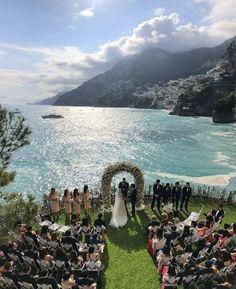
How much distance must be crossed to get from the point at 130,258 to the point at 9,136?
867cm

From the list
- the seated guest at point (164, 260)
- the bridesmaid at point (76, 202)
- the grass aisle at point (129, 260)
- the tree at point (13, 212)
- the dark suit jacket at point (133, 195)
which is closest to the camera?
the tree at point (13, 212)

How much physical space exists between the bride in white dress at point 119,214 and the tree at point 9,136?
9096 mm

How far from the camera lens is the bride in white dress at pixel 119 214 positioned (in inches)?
902

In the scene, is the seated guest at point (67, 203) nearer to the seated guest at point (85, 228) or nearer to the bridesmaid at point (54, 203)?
the bridesmaid at point (54, 203)

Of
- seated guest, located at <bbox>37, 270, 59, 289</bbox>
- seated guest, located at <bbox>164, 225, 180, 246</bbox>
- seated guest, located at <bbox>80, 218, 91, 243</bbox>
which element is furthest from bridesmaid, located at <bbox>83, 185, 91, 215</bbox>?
seated guest, located at <bbox>37, 270, 59, 289</bbox>

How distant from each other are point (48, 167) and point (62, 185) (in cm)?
1510

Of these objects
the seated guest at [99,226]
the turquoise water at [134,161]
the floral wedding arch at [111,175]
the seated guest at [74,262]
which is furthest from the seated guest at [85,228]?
the turquoise water at [134,161]

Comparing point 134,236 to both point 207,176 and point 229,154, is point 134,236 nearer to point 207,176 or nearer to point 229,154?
point 207,176

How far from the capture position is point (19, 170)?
59594mm

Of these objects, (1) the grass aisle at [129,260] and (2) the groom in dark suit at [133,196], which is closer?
(1) the grass aisle at [129,260]

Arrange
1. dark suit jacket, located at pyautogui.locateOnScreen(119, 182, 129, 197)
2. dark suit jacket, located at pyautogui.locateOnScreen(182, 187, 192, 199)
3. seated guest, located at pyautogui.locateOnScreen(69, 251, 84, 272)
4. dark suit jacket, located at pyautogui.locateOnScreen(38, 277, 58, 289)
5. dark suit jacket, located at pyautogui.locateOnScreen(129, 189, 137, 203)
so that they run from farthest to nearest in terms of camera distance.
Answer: dark suit jacket, located at pyautogui.locateOnScreen(182, 187, 192, 199) < dark suit jacket, located at pyautogui.locateOnScreen(119, 182, 129, 197) < dark suit jacket, located at pyautogui.locateOnScreen(129, 189, 137, 203) < seated guest, located at pyautogui.locateOnScreen(69, 251, 84, 272) < dark suit jacket, located at pyautogui.locateOnScreen(38, 277, 58, 289)

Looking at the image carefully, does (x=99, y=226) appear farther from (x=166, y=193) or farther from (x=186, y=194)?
(x=186, y=194)

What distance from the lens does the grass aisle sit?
16.5 m

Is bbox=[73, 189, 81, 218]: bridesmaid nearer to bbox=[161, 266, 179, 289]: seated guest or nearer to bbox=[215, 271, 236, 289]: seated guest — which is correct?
bbox=[161, 266, 179, 289]: seated guest
